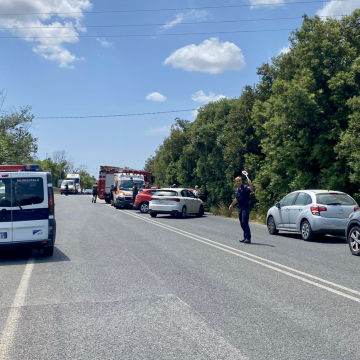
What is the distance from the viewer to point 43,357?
4.84m

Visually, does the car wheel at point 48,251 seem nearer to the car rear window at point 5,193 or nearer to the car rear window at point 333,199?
the car rear window at point 5,193

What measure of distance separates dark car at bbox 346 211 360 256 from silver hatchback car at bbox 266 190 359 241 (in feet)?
7.53

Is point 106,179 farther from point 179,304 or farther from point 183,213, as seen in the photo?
point 179,304

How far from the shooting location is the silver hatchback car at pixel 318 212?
46.9 ft

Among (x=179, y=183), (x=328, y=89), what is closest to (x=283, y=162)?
(x=328, y=89)

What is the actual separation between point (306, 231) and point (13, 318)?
10.4m

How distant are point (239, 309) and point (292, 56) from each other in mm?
18315

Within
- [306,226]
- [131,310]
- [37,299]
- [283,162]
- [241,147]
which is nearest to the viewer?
[131,310]

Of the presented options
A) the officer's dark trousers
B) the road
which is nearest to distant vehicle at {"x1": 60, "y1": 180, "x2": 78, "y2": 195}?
the officer's dark trousers

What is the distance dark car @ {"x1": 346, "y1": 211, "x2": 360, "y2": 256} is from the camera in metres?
11.6

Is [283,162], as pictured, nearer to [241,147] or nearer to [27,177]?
[241,147]

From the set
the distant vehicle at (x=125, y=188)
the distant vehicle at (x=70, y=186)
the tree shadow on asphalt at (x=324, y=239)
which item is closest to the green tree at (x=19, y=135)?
the distant vehicle at (x=125, y=188)

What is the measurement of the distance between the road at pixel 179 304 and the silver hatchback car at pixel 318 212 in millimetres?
Answer: 1909

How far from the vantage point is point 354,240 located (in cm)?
1176
